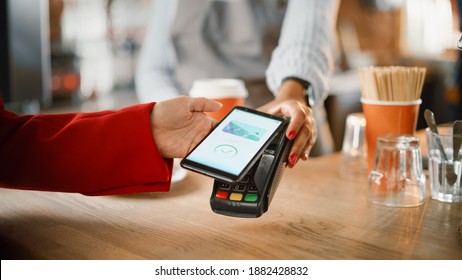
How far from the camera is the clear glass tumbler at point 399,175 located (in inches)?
34.9

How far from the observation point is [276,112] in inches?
38.7

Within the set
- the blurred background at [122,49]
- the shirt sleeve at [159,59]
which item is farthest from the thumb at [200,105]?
the shirt sleeve at [159,59]

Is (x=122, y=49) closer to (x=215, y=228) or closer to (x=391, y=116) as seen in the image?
(x=391, y=116)

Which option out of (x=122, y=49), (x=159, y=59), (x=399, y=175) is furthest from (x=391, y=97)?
(x=122, y=49)

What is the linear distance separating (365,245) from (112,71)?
226cm

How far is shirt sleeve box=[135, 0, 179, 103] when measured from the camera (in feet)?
5.01

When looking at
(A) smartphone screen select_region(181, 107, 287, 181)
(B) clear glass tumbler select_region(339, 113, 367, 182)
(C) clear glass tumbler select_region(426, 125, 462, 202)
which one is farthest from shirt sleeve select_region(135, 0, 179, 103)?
(C) clear glass tumbler select_region(426, 125, 462, 202)

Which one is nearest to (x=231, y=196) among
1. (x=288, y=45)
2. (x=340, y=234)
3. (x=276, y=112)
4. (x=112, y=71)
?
(x=340, y=234)

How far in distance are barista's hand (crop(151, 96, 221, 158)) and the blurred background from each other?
0.44 m

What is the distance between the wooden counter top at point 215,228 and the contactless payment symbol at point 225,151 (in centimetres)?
10

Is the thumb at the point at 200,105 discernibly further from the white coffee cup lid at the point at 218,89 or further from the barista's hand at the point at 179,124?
the white coffee cup lid at the point at 218,89

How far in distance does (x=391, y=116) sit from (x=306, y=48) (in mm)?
284

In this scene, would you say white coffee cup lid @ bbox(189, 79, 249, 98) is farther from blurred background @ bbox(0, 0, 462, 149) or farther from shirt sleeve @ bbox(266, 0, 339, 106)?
blurred background @ bbox(0, 0, 462, 149)

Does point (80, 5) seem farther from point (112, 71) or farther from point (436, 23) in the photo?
point (436, 23)
